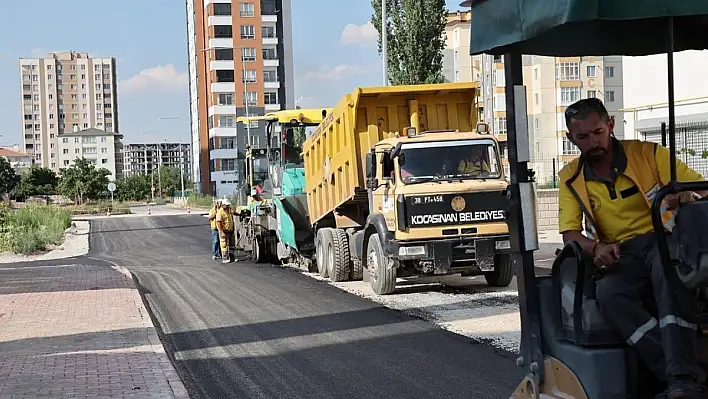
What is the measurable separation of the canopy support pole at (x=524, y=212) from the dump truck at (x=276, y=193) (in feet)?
49.0

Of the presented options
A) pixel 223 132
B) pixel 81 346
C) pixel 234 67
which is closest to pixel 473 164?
pixel 81 346

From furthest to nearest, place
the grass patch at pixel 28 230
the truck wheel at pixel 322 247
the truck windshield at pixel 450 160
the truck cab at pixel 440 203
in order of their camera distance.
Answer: the grass patch at pixel 28 230 → the truck wheel at pixel 322 247 → the truck windshield at pixel 450 160 → the truck cab at pixel 440 203

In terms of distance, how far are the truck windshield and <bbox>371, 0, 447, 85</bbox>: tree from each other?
13688mm

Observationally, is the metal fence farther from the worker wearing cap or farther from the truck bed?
the worker wearing cap

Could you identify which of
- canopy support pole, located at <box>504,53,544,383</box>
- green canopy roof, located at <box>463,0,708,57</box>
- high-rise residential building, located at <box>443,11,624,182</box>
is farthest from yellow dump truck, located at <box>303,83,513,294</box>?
canopy support pole, located at <box>504,53,544,383</box>

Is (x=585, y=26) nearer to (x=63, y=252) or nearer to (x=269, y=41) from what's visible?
(x=63, y=252)

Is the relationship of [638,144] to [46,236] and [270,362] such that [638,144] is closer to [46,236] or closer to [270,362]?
[270,362]

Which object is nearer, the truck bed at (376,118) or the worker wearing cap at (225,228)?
the truck bed at (376,118)

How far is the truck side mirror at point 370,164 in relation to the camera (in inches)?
570

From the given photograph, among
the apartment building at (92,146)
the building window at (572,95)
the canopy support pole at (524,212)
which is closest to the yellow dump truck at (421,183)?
the building window at (572,95)

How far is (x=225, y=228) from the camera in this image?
2481 centimetres

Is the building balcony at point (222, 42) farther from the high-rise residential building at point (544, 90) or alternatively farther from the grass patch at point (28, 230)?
the grass patch at point (28, 230)

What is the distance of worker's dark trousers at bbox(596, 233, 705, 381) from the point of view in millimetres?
3535

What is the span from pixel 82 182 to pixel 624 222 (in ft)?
312
